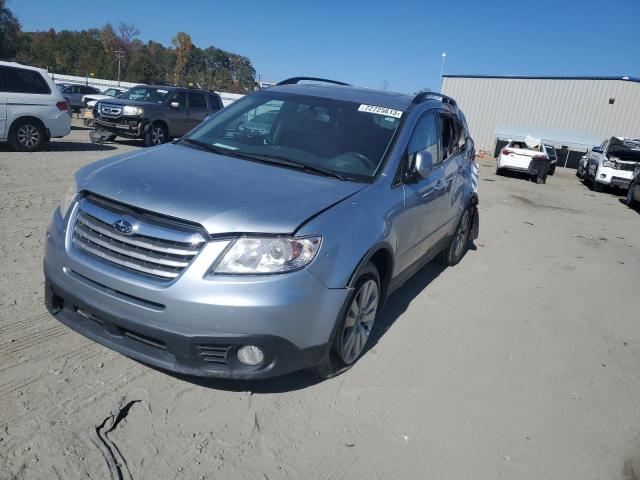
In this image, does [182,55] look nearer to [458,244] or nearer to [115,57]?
[115,57]

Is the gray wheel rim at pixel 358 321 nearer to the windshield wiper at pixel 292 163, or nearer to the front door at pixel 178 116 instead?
the windshield wiper at pixel 292 163

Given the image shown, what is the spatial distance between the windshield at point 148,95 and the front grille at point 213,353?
13.9 meters

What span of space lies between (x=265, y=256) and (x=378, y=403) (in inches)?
49.3

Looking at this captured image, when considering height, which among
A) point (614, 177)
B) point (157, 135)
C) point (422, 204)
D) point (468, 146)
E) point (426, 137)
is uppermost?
point (426, 137)

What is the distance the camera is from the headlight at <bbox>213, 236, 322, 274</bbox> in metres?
2.71

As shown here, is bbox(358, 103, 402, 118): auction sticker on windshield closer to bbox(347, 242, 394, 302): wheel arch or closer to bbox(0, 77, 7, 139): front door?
bbox(347, 242, 394, 302): wheel arch

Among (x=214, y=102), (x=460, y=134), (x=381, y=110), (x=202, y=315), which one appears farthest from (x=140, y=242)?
(x=214, y=102)

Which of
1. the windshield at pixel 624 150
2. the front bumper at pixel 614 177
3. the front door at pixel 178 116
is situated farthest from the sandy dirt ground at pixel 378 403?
the windshield at pixel 624 150

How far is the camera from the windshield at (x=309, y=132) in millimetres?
3830

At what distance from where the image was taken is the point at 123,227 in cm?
283

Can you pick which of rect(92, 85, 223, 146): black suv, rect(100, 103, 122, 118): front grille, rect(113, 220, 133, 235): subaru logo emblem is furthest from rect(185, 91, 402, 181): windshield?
rect(100, 103, 122, 118): front grille

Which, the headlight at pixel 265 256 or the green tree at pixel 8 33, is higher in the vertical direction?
the green tree at pixel 8 33

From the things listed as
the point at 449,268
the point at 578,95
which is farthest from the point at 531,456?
the point at 578,95

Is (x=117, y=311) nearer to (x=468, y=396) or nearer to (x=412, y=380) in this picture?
(x=412, y=380)
